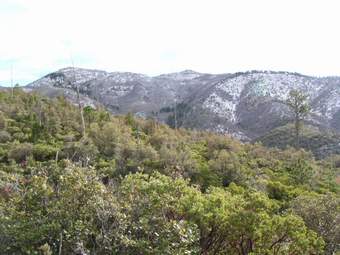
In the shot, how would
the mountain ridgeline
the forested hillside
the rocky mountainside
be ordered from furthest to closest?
the rocky mountainside < the mountain ridgeline < the forested hillside

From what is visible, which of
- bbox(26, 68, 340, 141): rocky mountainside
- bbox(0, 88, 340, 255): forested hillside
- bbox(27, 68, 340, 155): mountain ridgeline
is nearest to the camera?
bbox(0, 88, 340, 255): forested hillside

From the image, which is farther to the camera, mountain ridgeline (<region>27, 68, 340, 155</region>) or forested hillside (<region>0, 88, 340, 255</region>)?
mountain ridgeline (<region>27, 68, 340, 155</region>)

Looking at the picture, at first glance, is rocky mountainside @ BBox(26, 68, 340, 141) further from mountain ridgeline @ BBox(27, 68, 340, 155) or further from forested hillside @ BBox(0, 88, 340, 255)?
forested hillside @ BBox(0, 88, 340, 255)

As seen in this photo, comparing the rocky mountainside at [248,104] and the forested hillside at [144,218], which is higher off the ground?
the forested hillside at [144,218]

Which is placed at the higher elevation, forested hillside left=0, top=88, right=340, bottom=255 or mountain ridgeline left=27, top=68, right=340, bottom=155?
forested hillside left=0, top=88, right=340, bottom=255

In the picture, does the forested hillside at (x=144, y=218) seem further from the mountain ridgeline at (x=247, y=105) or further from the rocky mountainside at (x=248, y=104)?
the rocky mountainside at (x=248, y=104)

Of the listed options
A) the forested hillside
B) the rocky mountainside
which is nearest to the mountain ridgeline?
the rocky mountainside

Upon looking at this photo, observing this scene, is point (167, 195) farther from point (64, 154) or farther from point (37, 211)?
point (64, 154)

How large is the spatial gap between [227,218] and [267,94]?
156m

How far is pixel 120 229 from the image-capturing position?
14.2m

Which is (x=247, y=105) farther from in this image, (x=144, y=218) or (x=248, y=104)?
(x=144, y=218)

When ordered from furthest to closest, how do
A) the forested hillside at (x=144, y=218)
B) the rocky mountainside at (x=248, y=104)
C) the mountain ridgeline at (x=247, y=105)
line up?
the rocky mountainside at (x=248, y=104)
the mountain ridgeline at (x=247, y=105)
the forested hillside at (x=144, y=218)

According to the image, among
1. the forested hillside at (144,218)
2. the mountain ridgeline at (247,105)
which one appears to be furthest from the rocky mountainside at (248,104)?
the forested hillside at (144,218)

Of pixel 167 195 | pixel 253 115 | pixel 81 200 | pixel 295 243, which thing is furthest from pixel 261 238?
pixel 253 115
